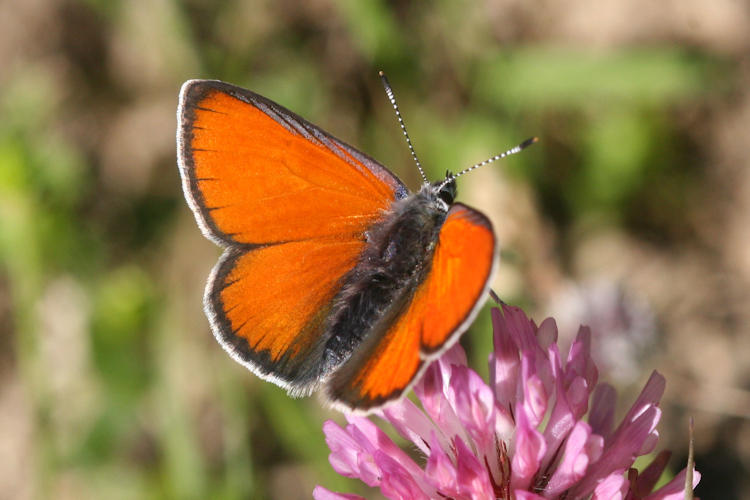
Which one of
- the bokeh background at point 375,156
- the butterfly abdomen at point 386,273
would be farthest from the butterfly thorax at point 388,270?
the bokeh background at point 375,156

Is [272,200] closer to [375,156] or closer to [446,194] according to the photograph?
[446,194]

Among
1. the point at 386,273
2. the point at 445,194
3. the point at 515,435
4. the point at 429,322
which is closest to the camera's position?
the point at 429,322

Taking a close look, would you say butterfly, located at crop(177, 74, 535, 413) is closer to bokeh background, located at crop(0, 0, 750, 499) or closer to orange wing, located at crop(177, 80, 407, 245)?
orange wing, located at crop(177, 80, 407, 245)

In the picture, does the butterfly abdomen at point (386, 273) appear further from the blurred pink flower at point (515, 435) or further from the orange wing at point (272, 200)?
the blurred pink flower at point (515, 435)

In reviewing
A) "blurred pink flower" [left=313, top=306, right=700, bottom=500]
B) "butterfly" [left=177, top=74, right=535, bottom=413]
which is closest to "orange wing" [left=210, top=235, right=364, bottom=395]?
"butterfly" [left=177, top=74, right=535, bottom=413]

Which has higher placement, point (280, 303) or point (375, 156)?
point (375, 156)

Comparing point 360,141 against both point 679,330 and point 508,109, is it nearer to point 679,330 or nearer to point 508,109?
point 508,109

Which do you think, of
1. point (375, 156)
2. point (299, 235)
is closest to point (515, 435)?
point (299, 235)
